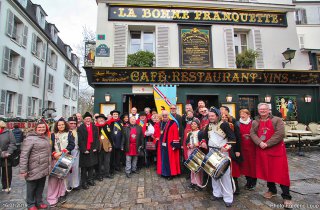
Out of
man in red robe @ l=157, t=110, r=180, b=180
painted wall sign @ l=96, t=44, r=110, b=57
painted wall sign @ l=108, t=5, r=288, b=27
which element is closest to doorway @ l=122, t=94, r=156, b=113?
painted wall sign @ l=96, t=44, r=110, b=57

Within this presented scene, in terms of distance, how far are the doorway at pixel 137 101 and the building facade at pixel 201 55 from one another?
0.18 ft

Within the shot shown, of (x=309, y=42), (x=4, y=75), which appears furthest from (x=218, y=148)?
(x=309, y=42)

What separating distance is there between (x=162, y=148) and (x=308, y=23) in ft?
64.3

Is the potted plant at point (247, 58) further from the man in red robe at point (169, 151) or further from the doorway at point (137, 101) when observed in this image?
the man in red robe at point (169, 151)

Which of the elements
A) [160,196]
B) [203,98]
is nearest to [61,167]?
[160,196]

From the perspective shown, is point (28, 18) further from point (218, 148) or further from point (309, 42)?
point (309, 42)

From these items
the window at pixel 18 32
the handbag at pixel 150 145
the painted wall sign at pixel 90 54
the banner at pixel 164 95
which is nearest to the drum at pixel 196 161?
the handbag at pixel 150 145

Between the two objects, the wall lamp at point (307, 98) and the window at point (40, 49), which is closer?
the wall lamp at point (307, 98)

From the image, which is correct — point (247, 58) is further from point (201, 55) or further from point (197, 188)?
point (197, 188)

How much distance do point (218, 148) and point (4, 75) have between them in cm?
1532

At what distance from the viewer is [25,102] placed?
49.2ft

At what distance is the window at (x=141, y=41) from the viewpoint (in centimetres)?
1020

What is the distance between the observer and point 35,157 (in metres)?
3.42

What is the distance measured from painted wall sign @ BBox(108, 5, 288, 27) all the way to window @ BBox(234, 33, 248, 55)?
732mm
